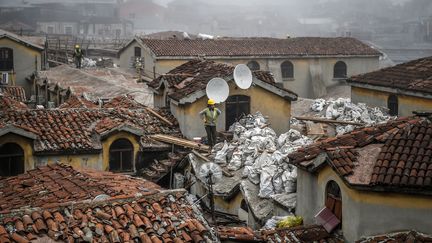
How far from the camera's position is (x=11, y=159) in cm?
2389

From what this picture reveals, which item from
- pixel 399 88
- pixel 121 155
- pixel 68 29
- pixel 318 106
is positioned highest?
pixel 68 29

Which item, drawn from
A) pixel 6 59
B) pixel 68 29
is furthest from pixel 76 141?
pixel 68 29

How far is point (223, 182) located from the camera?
2331 centimetres

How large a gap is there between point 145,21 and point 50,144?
93296mm

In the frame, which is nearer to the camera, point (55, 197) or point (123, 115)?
point (55, 197)

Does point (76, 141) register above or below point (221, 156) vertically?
above

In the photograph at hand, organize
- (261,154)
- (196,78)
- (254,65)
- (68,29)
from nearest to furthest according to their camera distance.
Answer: (261,154) < (196,78) < (254,65) < (68,29)

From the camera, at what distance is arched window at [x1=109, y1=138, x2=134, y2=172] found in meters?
25.7

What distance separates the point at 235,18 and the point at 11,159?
300 feet

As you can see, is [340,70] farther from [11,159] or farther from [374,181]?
[374,181]

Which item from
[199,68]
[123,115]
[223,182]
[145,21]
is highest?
[145,21]

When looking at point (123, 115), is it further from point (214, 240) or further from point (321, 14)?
point (321, 14)

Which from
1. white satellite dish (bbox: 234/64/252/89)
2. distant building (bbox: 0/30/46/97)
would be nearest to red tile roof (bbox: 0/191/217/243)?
white satellite dish (bbox: 234/64/252/89)

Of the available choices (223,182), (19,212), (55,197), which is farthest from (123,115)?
(19,212)
